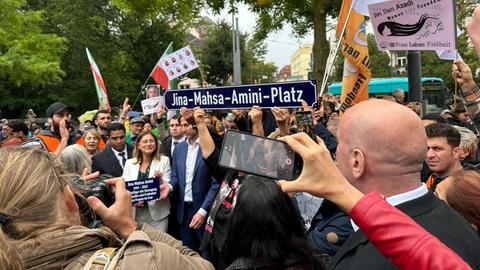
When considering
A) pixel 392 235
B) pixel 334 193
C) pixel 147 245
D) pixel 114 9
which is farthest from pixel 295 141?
pixel 114 9

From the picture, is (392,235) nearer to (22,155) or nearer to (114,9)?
(22,155)

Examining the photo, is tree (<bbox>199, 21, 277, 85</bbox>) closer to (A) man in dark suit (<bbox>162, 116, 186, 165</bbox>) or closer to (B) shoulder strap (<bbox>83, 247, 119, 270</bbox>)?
(A) man in dark suit (<bbox>162, 116, 186, 165</bbox>)

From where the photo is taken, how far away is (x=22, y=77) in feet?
70.5

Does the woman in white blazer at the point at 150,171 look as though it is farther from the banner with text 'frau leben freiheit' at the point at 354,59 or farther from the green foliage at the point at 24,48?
the green foliage at the point at 24,48

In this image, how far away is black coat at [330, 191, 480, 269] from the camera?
149 cm

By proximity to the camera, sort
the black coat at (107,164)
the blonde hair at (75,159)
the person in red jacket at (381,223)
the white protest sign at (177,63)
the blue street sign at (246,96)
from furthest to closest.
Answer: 1. the white protest sign at (177,63)
2. the black coat at (107,164)
3. the blonde hair at (75,159)
4. the blue street sign at (246,96)
5. the person in red jacket at (381,223)

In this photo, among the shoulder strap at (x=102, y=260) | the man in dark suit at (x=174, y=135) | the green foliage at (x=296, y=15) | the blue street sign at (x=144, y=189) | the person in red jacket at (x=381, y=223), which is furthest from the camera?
the green foliage at (x=296, y=15)

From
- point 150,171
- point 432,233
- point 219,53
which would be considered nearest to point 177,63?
point 150,171

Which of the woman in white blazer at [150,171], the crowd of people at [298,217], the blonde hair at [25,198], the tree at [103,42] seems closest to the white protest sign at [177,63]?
the woman in white blazer at [150,171]

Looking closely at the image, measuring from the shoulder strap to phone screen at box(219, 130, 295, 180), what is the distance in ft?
2.31

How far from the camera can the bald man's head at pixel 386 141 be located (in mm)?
1549

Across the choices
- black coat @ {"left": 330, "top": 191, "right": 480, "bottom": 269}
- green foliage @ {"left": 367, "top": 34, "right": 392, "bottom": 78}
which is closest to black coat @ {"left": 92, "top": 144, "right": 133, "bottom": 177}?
black coat @ {"left": 330, "top": 191, "right": 480, "bottom": 269}

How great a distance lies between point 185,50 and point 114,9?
2677 centimetres

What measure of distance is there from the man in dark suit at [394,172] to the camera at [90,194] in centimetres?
110
